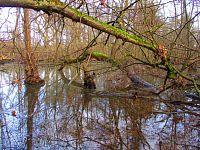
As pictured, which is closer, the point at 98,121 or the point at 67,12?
the point at 67,12

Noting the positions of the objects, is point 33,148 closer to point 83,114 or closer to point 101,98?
point 83,114

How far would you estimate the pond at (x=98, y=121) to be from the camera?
4410mm

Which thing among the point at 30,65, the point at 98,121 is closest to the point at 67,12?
the point at 98,121

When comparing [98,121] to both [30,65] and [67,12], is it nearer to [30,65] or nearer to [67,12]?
[67,12]

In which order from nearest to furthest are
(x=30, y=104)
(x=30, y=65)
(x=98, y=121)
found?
(x=98, y=121), (x=30, y=104), (x=30, y=65)

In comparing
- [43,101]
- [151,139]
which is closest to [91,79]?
[43,101]

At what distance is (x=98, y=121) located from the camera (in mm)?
5695

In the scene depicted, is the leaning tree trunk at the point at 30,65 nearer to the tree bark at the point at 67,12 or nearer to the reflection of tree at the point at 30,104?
the reflection of tree at the point at 30,104

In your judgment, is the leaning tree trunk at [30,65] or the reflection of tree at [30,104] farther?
the leaning tree trunk at [30,65]

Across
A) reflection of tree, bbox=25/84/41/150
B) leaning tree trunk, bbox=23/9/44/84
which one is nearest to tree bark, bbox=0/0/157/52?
reflection of tree, bbox=25/84/41/150

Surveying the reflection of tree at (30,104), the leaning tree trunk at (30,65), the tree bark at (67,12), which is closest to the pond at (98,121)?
the reflection of tree at (30,104)

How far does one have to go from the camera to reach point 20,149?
4.14 m

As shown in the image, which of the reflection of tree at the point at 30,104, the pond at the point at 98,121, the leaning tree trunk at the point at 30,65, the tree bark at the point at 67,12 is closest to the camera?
the tree bark at the point at 67,12

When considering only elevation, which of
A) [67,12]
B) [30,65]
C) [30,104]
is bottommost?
[30,104]
